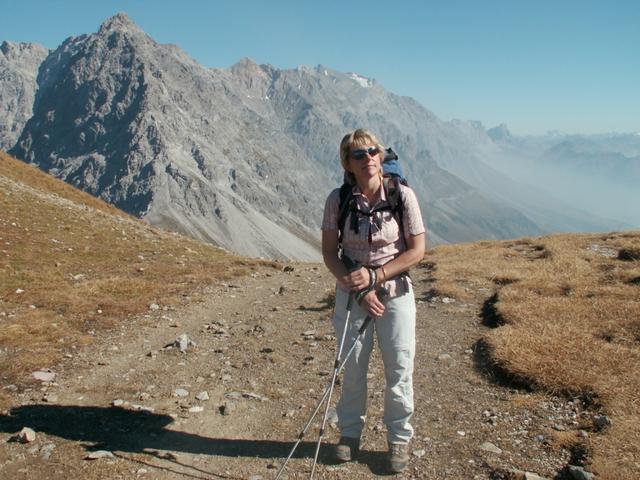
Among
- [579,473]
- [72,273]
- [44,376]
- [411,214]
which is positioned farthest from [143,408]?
[72,273]

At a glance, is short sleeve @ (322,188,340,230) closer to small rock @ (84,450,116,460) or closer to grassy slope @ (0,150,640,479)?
small rock @ (84,450,116,460)

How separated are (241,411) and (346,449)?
8.43 feet

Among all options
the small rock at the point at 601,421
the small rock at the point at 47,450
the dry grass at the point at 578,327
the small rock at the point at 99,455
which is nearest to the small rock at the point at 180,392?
the small rock at the point at 99,455

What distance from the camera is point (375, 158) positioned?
6.96 meters

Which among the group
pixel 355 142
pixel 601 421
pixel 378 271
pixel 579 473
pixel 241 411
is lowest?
pixel 241 411

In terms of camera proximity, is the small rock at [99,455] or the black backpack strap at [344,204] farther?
the small rock at [99,455]

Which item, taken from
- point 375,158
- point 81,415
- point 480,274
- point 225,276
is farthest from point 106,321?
point 480,274

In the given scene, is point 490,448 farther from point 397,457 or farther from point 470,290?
point 470,290

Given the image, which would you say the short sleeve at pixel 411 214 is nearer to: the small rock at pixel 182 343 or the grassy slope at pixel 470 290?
the grassy slope at pixel 470 290

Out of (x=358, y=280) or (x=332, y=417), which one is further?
(x=332, y=417)

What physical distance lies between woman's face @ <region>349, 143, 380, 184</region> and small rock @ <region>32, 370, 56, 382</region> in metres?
7.72

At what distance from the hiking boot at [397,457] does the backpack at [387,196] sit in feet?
10.6

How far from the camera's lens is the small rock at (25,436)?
25.2ft

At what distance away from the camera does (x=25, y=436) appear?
7.70 metres
